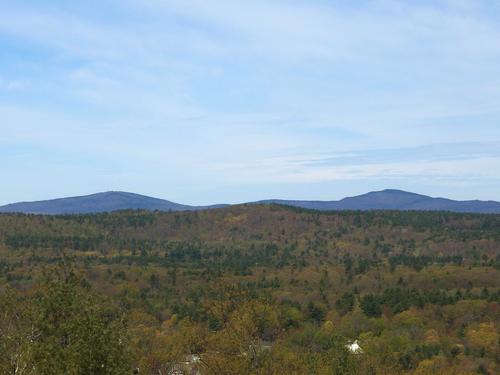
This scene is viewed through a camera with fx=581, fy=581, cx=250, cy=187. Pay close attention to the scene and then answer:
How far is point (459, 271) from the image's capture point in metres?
177

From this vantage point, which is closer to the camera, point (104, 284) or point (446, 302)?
point (446, 302)

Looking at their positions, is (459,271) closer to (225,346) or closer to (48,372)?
(225,346)

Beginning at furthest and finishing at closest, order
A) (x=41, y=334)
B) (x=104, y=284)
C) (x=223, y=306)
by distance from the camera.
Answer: (x=104, y=284) → (x=223, y=306) → (x=41, y=334)

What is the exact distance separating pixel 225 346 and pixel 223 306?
7703mm

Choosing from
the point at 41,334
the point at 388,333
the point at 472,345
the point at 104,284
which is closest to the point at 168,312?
the point at 104,284

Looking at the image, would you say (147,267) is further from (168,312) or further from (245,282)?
(168,312)

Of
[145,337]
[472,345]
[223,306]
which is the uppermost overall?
[223,306]

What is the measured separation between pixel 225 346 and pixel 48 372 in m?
23.2

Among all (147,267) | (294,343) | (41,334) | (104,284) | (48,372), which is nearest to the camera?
(48,372)

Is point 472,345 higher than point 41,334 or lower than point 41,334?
lower

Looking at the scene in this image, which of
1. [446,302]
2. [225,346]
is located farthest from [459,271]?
[225,346]

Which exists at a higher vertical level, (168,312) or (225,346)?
(225,346)

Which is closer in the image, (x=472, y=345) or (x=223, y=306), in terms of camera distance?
(x=223, y=306)

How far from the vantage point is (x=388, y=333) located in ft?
376
